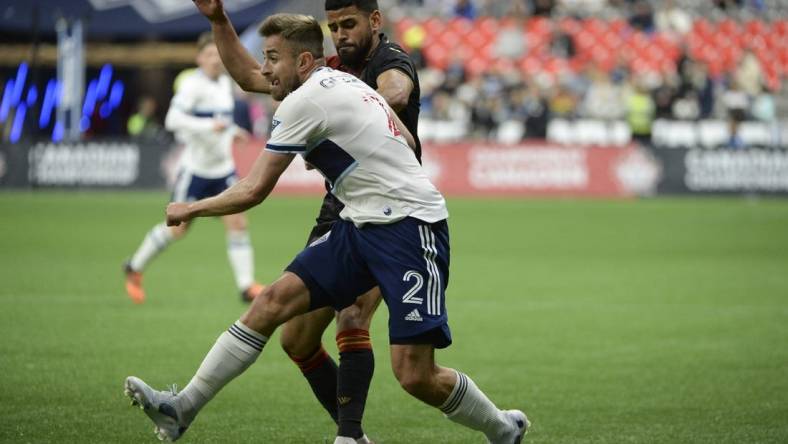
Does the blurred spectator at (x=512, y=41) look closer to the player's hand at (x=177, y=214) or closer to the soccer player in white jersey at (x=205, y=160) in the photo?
the soccer player in white jersey at (x=205, y=160)

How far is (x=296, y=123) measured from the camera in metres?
5.82

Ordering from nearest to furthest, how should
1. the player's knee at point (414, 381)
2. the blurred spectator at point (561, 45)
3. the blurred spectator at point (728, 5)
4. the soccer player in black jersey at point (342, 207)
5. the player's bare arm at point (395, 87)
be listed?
the player's knee at point (414, 381), the player's bare arm at point (395, 87), the soccer player in black jersey at point (342, 207), the blurred spectator at point (561, 45), the blurred spectator at point (728, 5)

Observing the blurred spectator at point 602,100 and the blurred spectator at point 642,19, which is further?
the blurred spectator at point 642,19

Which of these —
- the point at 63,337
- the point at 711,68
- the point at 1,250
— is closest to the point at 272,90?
the point at 63,337

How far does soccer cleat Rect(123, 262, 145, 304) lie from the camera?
1257cm

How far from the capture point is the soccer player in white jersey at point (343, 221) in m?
5.89

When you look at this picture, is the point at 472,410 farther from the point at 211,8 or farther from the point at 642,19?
the point at 642,19

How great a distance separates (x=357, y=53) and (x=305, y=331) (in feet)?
4.93

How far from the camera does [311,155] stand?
6012 mm

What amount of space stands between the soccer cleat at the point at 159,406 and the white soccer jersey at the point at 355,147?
123cm

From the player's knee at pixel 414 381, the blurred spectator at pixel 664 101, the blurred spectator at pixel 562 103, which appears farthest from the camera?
the blurred spectator at pixel 664 101

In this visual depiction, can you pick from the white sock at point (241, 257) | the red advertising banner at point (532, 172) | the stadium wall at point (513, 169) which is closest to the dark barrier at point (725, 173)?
the stadium wall at point (513, 169)

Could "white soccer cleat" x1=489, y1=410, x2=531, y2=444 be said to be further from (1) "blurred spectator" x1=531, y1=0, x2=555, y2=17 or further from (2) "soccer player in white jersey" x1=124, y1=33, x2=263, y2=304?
(1) "blurred spectator" x1=531, y1=0, x2=555, y2=17

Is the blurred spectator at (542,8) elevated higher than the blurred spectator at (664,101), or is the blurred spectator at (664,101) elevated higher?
the blurred spectator at (542,8)
